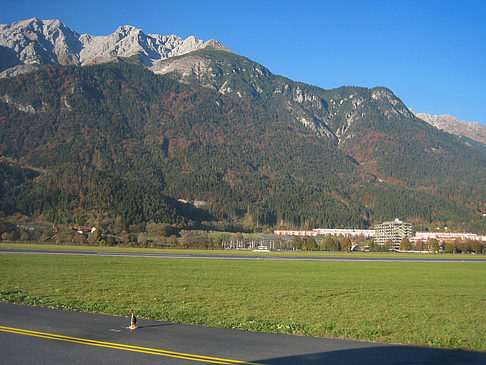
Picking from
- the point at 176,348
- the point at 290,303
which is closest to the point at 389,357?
the point at 176,348

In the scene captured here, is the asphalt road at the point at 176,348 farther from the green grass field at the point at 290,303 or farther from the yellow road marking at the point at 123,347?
the green grass field at the point at 290,303

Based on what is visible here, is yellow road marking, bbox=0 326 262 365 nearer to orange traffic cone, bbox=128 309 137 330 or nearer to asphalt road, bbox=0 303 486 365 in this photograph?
asphalt road, bbox=0 303 486 365

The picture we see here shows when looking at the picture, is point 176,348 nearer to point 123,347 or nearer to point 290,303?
point 123,347

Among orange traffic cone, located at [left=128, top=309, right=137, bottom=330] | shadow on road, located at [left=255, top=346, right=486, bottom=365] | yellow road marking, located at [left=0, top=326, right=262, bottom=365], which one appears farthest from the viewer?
orange traffic cone, located at [left=128, top=309, right=137, bottom=330]

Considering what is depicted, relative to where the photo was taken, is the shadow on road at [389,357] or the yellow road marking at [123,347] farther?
the shadow on road at [389,357]

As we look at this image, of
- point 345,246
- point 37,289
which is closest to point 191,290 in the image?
point 37,289

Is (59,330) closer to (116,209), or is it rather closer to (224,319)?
(224,319)

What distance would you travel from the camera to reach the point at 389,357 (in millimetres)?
12438

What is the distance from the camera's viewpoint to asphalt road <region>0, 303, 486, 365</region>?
11.6 m

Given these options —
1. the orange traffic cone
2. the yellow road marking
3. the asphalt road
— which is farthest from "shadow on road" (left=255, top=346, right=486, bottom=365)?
the orange traffic cone

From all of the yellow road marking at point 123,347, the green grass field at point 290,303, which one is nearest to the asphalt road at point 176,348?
the yellow road marking at point 123,347

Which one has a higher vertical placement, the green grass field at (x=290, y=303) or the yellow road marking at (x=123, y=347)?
the yellow road marking at (x=123, y=347)

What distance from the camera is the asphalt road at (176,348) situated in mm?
11570

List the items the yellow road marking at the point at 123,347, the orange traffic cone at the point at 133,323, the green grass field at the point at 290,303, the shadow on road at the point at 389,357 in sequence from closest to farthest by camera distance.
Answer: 1. the yellow road marking at the point at 123,347
2. the shadow on road at the point at 389,357
3. the orange traffic cone at the point at 133,323
4. the green grass field at the point at 290,303
